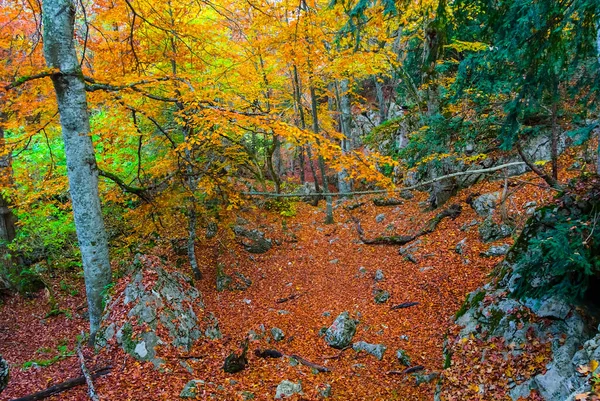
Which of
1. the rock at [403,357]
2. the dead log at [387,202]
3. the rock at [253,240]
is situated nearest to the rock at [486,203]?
the dead log at [387,202]

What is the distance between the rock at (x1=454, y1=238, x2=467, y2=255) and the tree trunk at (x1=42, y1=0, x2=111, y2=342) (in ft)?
25.2

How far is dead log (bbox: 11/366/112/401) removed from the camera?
4.08 m

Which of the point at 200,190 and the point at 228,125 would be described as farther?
the point at 200,190

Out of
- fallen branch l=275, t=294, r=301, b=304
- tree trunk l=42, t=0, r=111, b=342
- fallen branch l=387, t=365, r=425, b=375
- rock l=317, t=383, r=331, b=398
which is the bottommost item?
fallen branch l=275, t=294, r=301, b=304

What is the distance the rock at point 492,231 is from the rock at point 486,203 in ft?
2.17

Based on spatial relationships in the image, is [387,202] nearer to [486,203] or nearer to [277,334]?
[486,203]

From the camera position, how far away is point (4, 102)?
24.3 ft

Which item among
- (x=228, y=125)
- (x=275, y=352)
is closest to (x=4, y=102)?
(x=228, y=125)

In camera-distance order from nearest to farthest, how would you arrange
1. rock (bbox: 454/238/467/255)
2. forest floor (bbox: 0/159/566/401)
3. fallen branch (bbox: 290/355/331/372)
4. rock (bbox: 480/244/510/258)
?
forest floor (bbox: 0/159/566/401), fallen branch (bbox: 290/355/331/372), rock (bbox: 480/244/510/258), rock (bbox: 454/238/467/255)

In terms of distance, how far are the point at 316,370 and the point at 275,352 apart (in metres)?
0.77

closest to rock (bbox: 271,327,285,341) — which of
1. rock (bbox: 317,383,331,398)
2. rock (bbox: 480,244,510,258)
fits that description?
rock (bbox: 317,383,331,398)

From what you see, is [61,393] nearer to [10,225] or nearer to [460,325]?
[460,325]

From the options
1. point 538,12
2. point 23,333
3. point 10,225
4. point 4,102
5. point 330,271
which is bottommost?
point 330,271

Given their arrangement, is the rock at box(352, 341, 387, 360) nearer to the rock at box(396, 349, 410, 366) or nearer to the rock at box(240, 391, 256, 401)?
the rock at box(396, 349, 410, 366)
